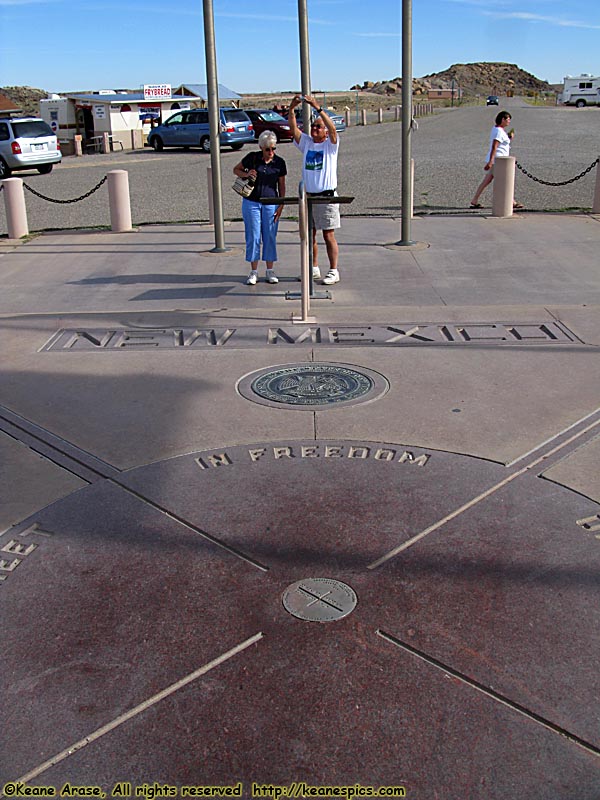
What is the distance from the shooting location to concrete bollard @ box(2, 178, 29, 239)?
13.5 meters

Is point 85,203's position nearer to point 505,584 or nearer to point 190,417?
point 190,417

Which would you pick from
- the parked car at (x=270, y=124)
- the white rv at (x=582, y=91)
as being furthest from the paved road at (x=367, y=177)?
the white rv at (x=582, y=91)

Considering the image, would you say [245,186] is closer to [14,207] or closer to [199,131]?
[14,207]

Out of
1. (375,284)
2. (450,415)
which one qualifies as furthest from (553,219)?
(450,415)

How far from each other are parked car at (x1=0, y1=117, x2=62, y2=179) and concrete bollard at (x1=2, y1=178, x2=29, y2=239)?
14739 millimetres

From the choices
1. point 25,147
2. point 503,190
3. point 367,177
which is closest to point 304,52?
point 503,190

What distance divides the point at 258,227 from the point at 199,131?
87.7 feet

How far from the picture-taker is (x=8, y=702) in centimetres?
309

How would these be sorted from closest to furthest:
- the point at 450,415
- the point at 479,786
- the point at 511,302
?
the point at 479,786
the point at 450,415
the point at 511,302

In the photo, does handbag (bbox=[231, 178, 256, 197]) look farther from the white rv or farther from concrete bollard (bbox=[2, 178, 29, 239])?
the white rv

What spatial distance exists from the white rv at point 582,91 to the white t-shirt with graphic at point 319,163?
244ft

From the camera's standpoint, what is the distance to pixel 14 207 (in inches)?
537

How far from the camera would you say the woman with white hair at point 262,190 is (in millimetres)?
9070

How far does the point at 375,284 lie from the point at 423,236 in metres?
3.25
